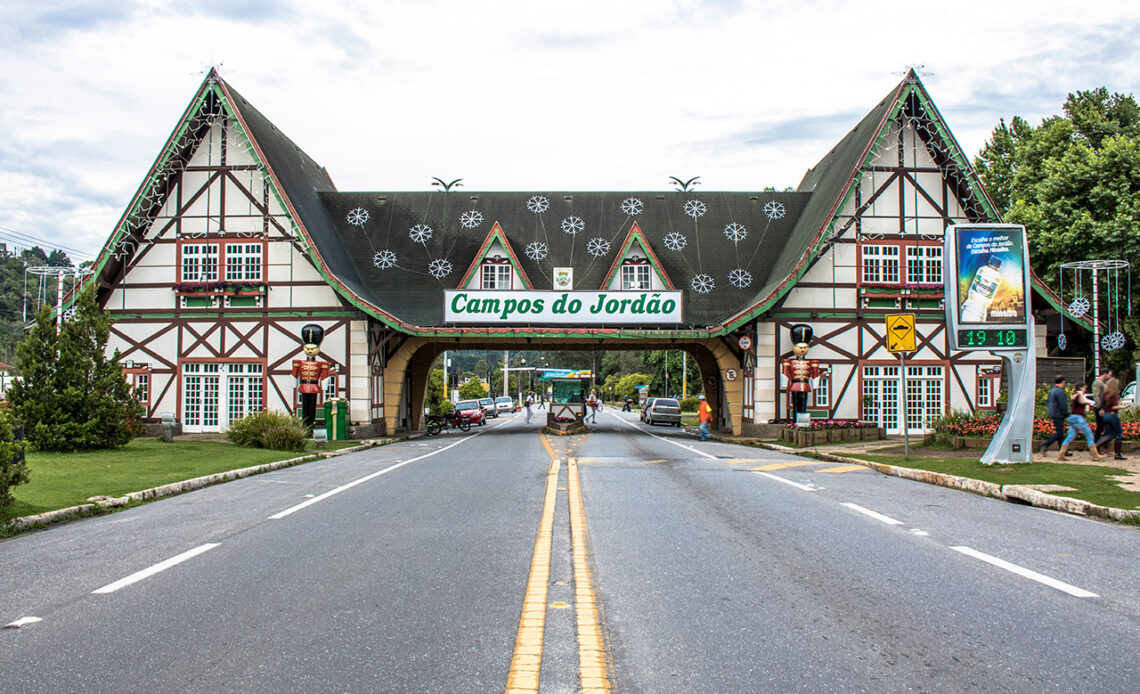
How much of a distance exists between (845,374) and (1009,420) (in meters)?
16.7

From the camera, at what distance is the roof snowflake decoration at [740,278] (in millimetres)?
36781

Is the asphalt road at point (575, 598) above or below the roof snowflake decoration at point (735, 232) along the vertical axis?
below

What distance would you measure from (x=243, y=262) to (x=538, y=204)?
13.1 metres

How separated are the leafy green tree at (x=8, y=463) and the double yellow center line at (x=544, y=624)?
6.47 meters

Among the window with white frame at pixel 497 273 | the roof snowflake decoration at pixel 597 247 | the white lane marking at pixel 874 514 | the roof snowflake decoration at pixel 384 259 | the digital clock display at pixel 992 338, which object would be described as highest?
the roof snowflake decoration at pixel 597 247

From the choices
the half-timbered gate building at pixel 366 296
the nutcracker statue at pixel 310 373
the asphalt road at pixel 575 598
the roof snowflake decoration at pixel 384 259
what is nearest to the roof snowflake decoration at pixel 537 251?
the half-timbered gate building at pixel 366 296

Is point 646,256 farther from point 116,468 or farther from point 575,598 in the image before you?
point 575,598

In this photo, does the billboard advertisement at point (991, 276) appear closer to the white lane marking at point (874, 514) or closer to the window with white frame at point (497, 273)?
the white lane marking at point (874, 514)

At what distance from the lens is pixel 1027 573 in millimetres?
7438

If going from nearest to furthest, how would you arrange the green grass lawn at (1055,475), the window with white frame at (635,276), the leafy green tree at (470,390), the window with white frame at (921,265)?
the green grass lawn at (1055,475)
the window with white frame at (921,265)
the window with white frame at (635,276)
the leafy green tree at (470,390)

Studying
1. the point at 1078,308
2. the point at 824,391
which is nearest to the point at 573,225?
the point at 824,391

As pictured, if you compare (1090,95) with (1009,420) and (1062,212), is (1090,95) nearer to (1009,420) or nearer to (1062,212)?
(1062,212)

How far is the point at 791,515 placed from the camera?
10.8 meters

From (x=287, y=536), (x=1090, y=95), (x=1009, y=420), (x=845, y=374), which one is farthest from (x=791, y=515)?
(x=1090, y=95)
